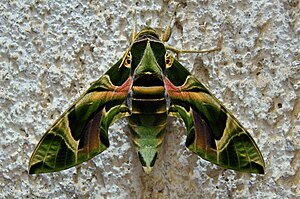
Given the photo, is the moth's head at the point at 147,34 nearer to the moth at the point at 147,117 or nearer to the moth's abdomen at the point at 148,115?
the moth at the point at 147,117

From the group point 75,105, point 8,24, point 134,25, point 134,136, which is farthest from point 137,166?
point 8,24

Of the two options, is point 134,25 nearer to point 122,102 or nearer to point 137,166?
point 122,102

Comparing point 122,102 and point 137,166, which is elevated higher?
point 122,102

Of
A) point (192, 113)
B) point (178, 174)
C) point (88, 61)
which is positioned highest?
point (88, 61)

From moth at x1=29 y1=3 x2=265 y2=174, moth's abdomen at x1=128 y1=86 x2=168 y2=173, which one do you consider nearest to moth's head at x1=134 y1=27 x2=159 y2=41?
moth at x1=29 y1=3 x2=265 y2=174

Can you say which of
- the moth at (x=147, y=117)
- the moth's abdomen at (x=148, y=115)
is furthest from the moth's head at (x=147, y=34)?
the moth's abdomen at (x=148, y=115)

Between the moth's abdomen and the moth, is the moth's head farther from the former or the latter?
the moth's abdomen

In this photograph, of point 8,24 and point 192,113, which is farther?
point 8,24

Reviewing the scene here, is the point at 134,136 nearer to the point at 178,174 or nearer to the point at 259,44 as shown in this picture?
the point at 178,174
